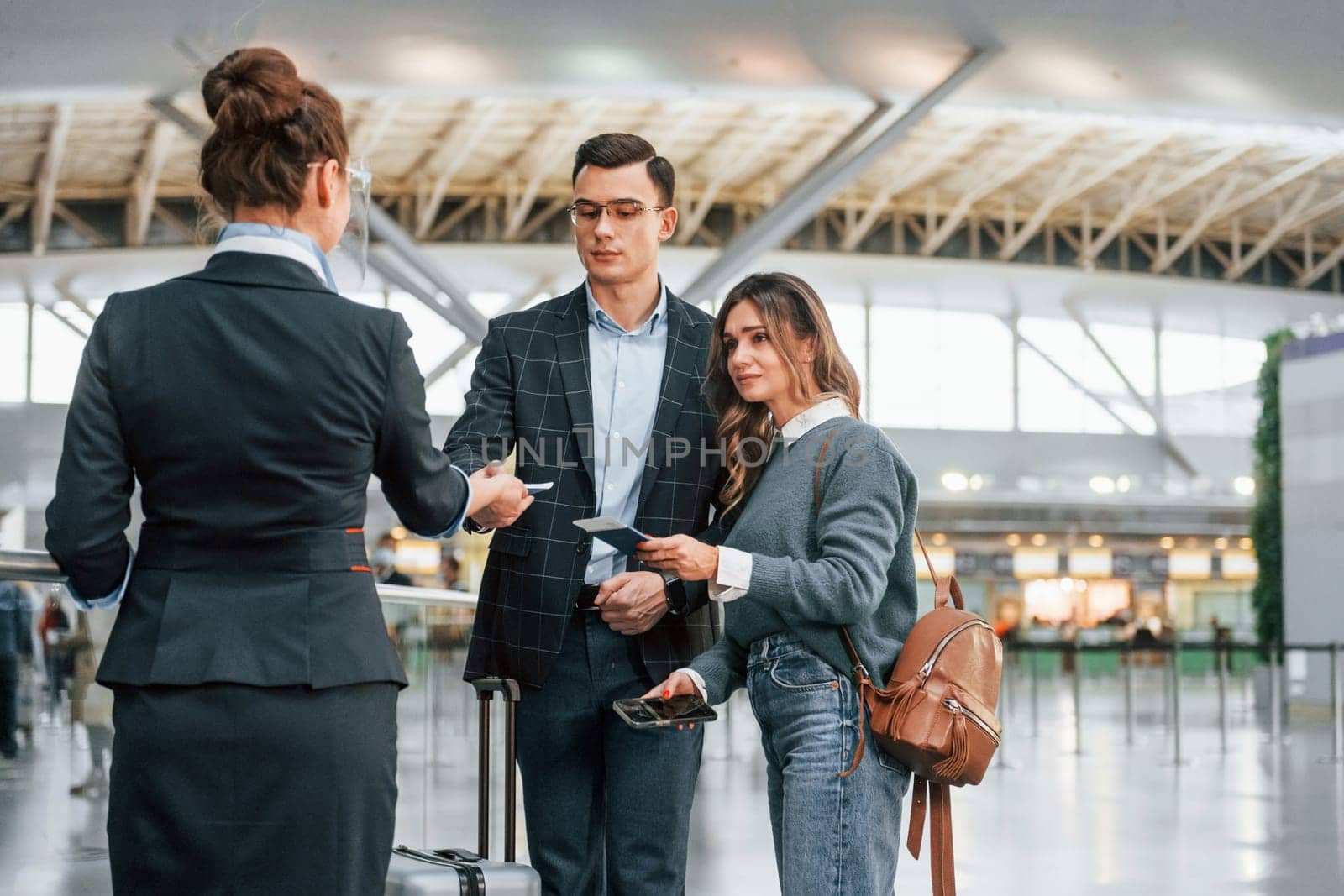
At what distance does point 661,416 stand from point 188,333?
1.26 meters

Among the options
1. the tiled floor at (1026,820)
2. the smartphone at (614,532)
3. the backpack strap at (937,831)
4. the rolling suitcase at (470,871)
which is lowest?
the tiled floor at (1026,820)

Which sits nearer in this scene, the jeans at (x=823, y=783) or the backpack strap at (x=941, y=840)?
the jeans at (x=823, y=783)

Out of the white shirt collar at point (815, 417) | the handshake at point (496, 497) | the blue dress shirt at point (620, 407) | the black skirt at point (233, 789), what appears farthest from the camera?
the blue dress shirt at point (620, 407)

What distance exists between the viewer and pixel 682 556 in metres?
2.56

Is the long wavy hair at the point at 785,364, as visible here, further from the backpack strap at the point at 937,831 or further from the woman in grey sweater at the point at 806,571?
the backpack strap at the point at 937,831

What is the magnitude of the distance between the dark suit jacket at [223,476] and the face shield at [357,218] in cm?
27

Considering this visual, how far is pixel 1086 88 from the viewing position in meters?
17.7

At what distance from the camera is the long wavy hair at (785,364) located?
2.81 m

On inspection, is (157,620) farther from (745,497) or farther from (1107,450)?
(1107,450)

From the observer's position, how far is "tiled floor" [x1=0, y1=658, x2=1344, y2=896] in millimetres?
4266

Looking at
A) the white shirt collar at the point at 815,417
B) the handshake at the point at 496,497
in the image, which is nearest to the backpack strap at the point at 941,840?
the white shirt collar at the point at 815,417

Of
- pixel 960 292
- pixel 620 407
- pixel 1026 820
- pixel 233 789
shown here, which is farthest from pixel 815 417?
pixel 960 292

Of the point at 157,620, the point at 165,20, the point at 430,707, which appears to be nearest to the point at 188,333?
the point at 157,620

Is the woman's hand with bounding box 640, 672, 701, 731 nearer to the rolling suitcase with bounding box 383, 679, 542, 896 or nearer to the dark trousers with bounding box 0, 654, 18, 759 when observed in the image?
the rolling suitcase with bounding box 383, 679, 542, 896
